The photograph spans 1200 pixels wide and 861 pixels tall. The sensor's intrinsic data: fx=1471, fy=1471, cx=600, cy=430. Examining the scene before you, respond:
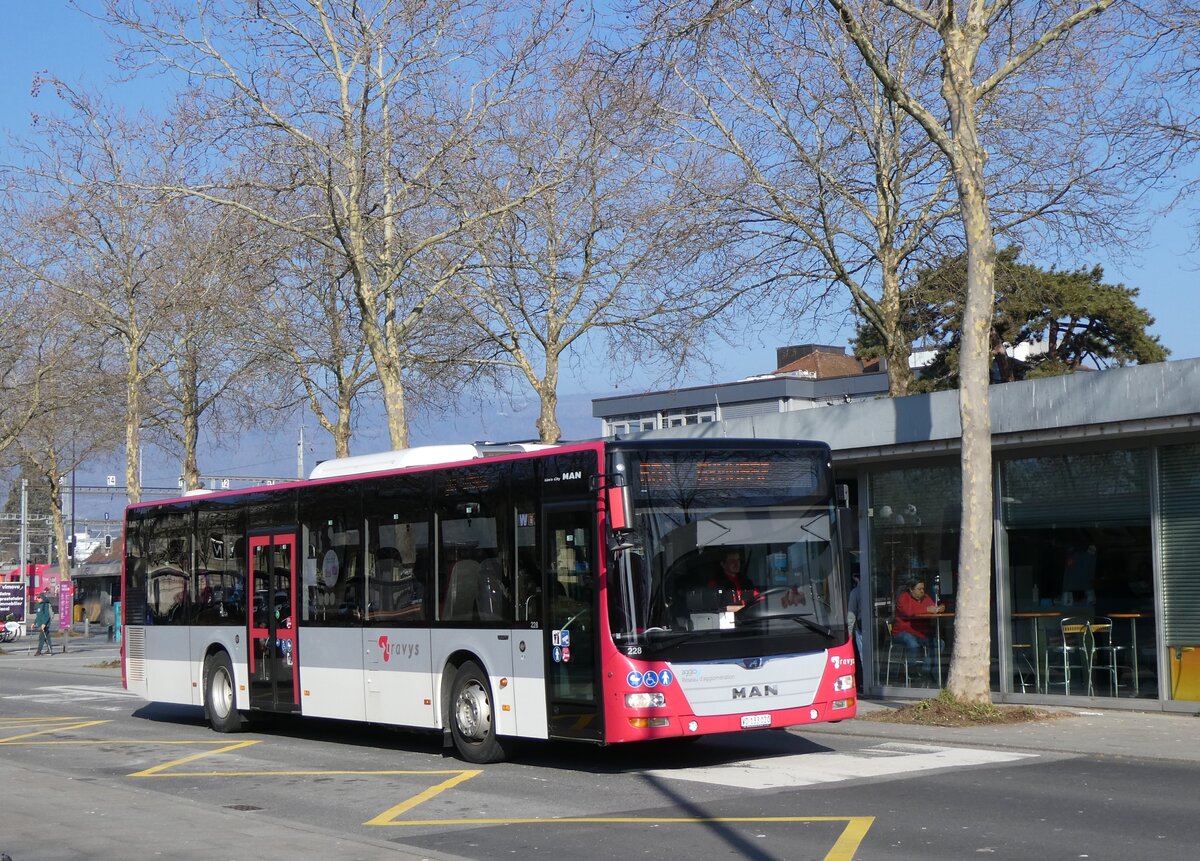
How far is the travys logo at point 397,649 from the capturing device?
15.4 meters

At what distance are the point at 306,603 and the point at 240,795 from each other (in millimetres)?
4670

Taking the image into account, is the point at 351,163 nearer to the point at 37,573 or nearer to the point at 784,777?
the point at 784,777

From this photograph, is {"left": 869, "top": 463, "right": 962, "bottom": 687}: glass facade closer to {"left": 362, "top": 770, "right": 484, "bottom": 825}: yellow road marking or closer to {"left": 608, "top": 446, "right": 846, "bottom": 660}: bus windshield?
{"left": 608, "top": 446, "right": 846, "bottom": 660}: bus windshield

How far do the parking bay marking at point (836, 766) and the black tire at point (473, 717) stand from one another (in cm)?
173

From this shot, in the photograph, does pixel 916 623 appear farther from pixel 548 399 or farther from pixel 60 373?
pixel 60 373

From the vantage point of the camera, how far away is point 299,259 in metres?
26.7

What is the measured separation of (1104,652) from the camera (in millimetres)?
17906

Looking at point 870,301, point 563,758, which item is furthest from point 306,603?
point 870,301

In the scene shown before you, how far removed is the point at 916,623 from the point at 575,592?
27.4ft

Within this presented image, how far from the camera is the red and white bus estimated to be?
1284cm

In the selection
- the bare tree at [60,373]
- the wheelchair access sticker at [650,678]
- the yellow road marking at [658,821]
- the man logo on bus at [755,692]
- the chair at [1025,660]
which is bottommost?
the yellow road marking at [658,821]

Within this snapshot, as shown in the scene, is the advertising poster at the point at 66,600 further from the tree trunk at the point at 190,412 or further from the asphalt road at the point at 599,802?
the asphalt road at the point at 599,802

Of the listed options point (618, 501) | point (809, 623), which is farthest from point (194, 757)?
point (809, 623)

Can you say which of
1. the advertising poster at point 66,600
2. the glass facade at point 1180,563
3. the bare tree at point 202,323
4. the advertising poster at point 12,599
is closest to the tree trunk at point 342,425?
the bare tree at point 202,323
